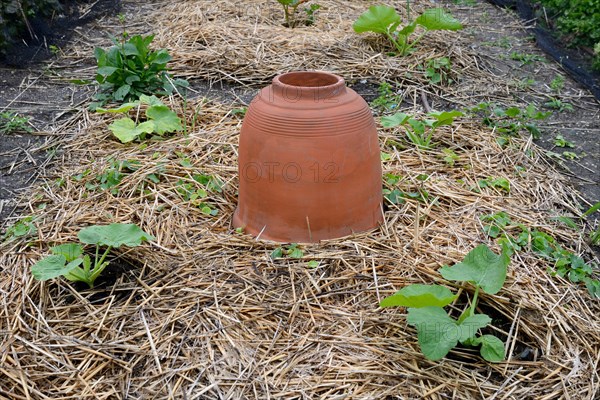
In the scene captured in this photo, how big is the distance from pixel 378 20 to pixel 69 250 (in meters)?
2.70

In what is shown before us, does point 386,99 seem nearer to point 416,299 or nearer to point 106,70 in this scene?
point 106,70

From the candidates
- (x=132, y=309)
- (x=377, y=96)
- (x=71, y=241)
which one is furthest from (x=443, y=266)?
(x=377, y=96)

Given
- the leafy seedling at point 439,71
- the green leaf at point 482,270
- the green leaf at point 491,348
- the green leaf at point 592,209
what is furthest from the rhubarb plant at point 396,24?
the green leaf at point 491,348

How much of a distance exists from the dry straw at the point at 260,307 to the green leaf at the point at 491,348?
43mm

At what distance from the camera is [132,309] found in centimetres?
189

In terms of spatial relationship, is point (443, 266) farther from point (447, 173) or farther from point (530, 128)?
point (530, 128)

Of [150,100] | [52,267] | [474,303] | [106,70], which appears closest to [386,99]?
[150,100]

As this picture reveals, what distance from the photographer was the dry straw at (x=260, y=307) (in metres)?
1.67

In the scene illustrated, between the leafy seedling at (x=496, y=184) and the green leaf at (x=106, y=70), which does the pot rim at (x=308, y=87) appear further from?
the green leaf at (x=106, y=70)

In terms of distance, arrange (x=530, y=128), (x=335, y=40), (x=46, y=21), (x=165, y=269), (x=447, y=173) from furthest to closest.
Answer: (x=46, y=21), (x=335, y=40), (x=530, y=128), (x=447, y=173), (x=165, y=269)

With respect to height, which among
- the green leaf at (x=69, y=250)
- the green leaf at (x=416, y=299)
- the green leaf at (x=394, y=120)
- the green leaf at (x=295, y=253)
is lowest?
the green leaf at (x=295, y=253)

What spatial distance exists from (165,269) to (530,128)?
83.6 inches

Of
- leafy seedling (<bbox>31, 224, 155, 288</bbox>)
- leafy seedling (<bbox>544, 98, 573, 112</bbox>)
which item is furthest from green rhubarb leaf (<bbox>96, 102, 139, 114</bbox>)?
leafy seedling (<bbox>544, 98, 573, 112</bbox>)

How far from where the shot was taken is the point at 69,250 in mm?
1938
